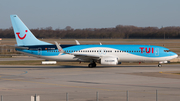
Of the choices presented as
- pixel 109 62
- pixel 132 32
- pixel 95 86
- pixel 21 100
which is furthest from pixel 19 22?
pixel 132 32

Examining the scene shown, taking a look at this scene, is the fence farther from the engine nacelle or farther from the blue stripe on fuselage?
the blue stripe on fuselage

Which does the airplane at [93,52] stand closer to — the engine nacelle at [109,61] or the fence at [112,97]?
the engine nacelle at [109,61]

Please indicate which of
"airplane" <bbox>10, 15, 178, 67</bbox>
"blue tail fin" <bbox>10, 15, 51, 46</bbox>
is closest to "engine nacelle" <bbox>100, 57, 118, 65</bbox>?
"airplane" <bbox>10, 15, 178, 67</bbox>

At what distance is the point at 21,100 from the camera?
19.2m

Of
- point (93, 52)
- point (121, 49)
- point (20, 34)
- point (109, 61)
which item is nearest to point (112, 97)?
point (109, 61)

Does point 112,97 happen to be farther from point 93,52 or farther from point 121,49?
point 121,49

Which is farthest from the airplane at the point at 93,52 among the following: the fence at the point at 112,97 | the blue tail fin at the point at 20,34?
the fence at the point at 112,97

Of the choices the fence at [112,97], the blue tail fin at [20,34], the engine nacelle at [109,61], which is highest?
the blue tail fin at [20,34]

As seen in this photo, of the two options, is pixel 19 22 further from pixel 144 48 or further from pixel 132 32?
pixel 132 32

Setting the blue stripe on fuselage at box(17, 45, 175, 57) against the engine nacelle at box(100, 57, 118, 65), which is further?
the blue stripe on fuselage at box(17, 45, 175, 57)

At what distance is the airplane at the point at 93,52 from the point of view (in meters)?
46.2

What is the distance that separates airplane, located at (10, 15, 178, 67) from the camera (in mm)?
46156

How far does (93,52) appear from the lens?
46.9 m

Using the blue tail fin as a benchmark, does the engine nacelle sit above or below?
below
